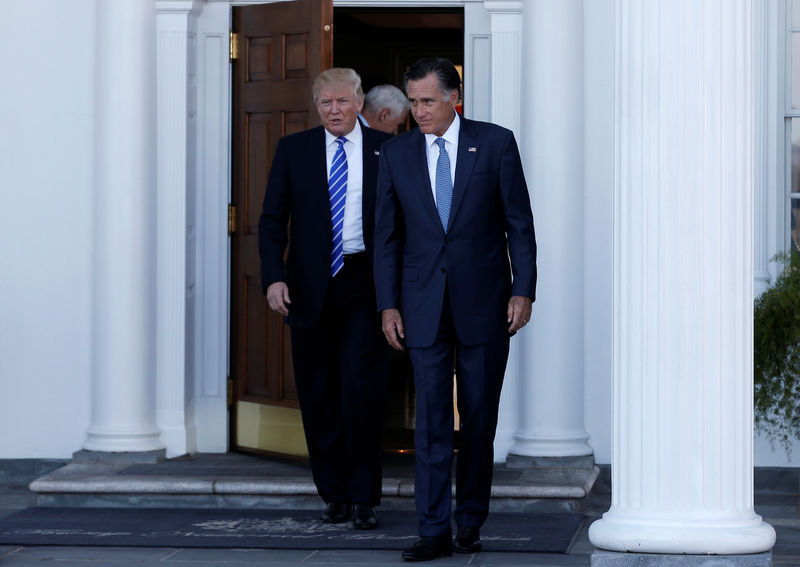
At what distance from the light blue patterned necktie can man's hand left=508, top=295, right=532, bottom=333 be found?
1.20 feet

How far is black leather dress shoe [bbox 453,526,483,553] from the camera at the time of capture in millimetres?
5312

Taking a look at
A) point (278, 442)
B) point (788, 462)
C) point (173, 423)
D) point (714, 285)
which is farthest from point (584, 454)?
point (714, 285)

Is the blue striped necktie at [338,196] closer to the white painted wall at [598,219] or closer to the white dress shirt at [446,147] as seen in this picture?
the white dress shirt at [446,147]

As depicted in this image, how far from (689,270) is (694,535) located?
2.62ft

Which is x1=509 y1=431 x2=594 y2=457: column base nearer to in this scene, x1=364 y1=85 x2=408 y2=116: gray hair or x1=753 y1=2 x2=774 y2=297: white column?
x1=753 y1=2 x2=774 y2=297: white column

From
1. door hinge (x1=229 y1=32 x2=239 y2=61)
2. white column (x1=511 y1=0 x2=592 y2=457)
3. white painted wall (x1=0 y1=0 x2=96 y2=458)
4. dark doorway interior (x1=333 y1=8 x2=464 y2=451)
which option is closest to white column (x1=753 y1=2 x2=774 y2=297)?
white column (x1=511 y1=0 x2=592 y2=457)

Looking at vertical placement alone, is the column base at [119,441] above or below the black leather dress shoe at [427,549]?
above

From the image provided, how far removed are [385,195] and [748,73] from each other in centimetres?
149

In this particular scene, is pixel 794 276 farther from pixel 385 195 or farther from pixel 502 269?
pixel 385 195

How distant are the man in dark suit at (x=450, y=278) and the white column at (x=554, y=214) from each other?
4.80 ft

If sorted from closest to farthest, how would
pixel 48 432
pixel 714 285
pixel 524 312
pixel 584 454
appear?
pixel 714 285, pixel 524 312, pixel 584 454, pixel 48 432

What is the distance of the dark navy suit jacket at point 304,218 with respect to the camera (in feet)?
19.2

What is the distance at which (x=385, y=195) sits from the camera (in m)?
5.34

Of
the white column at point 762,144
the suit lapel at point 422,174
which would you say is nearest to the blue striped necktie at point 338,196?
the suit lapel at point 422,174
